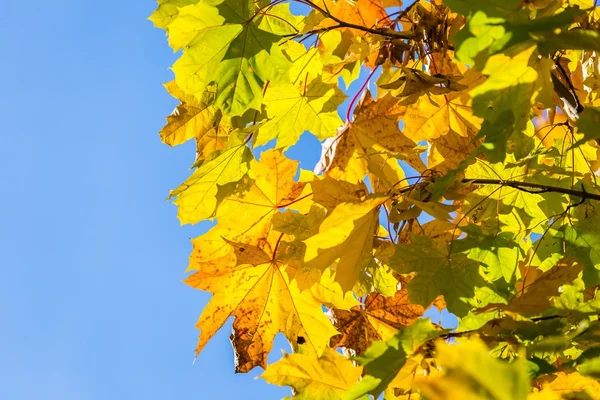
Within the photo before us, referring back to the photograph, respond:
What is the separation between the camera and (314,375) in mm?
1492

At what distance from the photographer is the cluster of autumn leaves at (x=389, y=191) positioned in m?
1.22

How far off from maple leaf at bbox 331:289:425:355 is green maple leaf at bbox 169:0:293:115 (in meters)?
0.79

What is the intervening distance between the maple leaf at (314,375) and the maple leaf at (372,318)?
49 cm

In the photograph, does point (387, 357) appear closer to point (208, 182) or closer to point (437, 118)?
point (208, 182)

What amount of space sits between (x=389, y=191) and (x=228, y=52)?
598 mm

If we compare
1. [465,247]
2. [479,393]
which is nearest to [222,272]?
[465,247]

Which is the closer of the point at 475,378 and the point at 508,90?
the point at 475,378

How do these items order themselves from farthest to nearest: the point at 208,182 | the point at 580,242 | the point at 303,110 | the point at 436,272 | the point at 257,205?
the point at 257,205 < the point at 303,110 < the point at 208,182 < the point at 580,242 < the point at 436,272

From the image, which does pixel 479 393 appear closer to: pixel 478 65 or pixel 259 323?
pixel 478 65

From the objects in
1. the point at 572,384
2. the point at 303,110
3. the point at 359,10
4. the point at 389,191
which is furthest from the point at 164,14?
the point at 572,384

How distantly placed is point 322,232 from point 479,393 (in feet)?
2.87

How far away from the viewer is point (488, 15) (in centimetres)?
102

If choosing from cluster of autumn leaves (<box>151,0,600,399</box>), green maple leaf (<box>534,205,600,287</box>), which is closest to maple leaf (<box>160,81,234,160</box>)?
cluster of autumn leaves (<box>151,0,600,399</box>)

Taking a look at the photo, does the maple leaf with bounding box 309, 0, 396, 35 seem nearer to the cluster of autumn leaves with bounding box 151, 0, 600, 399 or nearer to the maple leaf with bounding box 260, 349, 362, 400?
the cluster of autumn leaves with bounding box 151, 0, 600, 399
